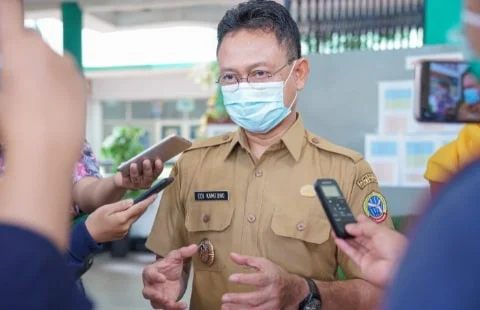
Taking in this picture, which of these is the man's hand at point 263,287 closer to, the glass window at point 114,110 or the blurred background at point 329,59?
the blurred background at point 329,59

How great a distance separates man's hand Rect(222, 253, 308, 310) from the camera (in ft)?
4.16

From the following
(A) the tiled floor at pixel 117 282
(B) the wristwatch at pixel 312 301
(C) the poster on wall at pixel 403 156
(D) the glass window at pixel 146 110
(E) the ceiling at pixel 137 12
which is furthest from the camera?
(D) the glass window at pixel 146 110

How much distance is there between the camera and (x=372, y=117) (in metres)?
3.38

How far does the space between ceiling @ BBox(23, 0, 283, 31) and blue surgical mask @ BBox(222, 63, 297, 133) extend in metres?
6.85

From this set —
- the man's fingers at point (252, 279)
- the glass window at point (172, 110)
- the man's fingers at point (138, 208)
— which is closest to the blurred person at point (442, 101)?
the man's fingers at point (252, 279)

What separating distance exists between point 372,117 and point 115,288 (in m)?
3.87

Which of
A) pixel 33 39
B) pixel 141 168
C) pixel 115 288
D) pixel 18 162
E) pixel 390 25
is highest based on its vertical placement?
pixel 390 25

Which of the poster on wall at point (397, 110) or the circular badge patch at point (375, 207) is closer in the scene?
the circular badge patch at point (375, 207)

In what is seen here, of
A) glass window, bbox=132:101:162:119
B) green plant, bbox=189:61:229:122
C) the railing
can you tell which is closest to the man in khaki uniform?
the railing

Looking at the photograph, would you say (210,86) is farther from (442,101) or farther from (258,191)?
(442,101)

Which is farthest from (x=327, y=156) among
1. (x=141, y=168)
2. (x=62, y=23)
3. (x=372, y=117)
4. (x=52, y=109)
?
(x=62, y=23)

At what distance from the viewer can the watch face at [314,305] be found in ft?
4.66

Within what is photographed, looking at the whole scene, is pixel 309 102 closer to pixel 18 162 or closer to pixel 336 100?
pixel 336 100

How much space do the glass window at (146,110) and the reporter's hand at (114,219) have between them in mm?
15525
